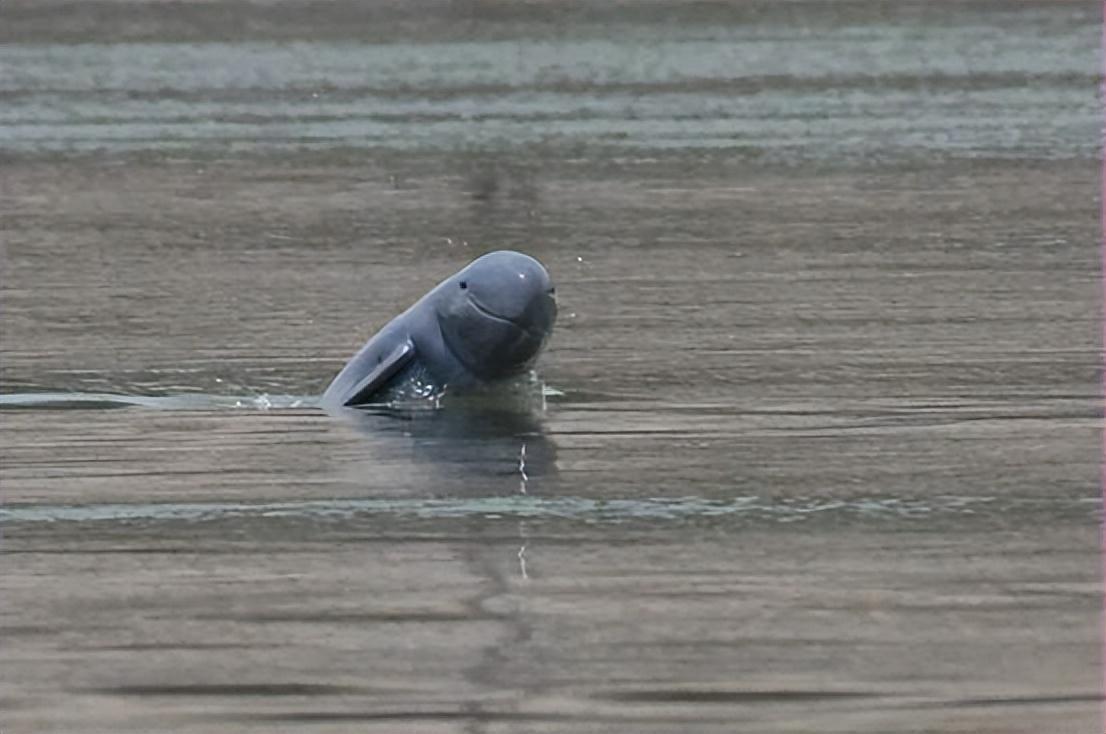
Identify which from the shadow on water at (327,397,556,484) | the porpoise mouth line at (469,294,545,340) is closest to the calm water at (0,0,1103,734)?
the shadow on water at (327,397,556,484)

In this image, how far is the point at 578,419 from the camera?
10.4 m

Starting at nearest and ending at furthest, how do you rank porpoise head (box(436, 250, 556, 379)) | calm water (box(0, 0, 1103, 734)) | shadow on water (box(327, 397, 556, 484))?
calm water (box(0, 0, 1103, 734)) → shadow on water (box(327, 397, 556, 484)) → porpoise head (box(436, 250, 556, 379))

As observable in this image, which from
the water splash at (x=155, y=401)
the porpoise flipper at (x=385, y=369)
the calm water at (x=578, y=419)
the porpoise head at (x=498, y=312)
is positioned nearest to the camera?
the calm water at (x=578, y=419)

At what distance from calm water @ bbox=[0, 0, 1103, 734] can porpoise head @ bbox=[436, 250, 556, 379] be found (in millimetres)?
237

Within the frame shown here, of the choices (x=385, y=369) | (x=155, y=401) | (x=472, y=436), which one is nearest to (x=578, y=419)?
(x=472, y=436)

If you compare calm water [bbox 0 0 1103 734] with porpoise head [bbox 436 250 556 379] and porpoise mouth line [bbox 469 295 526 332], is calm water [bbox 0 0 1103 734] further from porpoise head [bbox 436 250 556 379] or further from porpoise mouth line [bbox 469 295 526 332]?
porpoise mouth line [bbox 469 295 526 332]

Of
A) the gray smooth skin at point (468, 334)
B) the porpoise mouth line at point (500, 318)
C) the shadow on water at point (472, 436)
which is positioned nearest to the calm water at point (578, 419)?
the shadow on water at point (472, 436)

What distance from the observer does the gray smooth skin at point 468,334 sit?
10.3m

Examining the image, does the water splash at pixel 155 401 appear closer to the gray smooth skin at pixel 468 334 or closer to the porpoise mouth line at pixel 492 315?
the gray smooth skin at pixel 468 334

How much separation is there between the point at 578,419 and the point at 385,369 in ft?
2.41

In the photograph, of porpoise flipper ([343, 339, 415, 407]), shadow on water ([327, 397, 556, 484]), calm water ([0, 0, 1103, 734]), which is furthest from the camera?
porpoise flipper ([343, 339, 415, 407])

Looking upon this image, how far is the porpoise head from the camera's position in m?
10.3

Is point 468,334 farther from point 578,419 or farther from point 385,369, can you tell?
point 578,419

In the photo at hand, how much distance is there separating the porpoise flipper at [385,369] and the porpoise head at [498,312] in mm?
149
